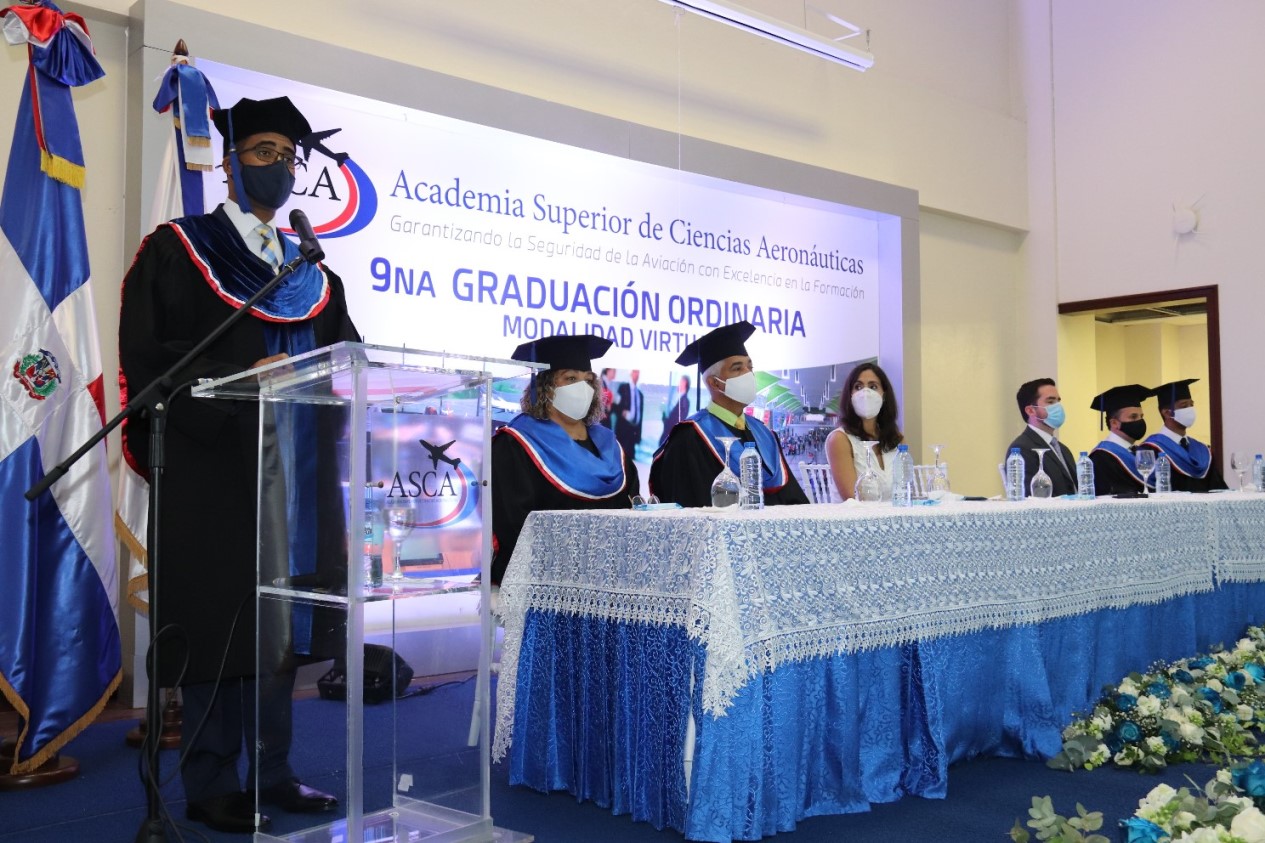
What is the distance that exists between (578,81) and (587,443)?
2830 mm

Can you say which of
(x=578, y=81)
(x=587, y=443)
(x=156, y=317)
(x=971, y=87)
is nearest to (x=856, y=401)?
(x=587, y=443)

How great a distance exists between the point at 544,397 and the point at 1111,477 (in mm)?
3911

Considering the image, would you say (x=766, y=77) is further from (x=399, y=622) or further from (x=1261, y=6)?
(x=399, y=622)

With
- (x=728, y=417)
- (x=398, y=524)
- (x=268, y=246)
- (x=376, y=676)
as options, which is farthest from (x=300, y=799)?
(x=728, y=417)

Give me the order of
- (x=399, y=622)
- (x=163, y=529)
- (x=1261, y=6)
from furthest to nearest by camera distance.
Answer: (x=1261, y=6), (x=163, y=529), (x=399, y=622)

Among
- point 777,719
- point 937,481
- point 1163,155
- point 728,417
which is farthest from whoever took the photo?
point 1163,155

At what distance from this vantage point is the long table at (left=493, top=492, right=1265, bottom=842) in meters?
2.80

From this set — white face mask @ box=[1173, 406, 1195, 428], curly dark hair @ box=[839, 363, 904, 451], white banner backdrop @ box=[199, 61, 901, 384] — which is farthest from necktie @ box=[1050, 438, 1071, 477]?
white banner backdrop @ box=[199, 61, 901, 384]

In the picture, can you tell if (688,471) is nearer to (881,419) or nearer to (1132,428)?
(881,419)

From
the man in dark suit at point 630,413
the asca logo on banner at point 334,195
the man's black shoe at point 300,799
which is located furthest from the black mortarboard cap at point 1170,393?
the man's black shoe at point 300,799

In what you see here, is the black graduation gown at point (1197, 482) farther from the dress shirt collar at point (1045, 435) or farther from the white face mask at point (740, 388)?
the white face mask at point (740, 388)

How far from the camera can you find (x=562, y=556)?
3293 millimetres

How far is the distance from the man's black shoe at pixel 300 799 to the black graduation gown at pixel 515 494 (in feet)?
6.37

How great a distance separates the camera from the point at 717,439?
4977 millimetres
